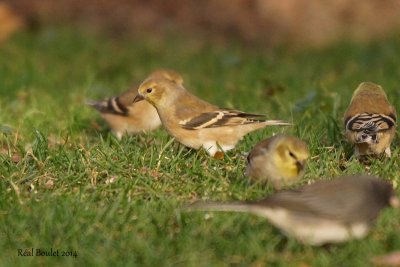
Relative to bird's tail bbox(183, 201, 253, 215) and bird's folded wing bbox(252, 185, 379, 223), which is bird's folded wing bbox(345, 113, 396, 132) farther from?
bird's tail bbox(183, 201, 253, 215)

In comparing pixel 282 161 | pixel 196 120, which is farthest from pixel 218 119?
pixel 282 161

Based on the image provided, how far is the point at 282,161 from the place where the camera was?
763 cm

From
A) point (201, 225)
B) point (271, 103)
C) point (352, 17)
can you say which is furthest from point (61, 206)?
point (352, 17)

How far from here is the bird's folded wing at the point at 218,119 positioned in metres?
9.45

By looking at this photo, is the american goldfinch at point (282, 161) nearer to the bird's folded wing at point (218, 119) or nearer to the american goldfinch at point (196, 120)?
the american goldfinch at point (196, 120)

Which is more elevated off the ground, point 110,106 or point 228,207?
point 228,207

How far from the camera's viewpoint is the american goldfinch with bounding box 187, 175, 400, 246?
6555mm

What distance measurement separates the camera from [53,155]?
8688mm

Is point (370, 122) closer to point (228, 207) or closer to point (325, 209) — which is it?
point (325, 209)

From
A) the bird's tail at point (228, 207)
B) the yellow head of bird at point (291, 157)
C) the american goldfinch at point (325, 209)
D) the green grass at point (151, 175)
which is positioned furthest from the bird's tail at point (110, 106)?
the american goldfinch at point (325, 209)

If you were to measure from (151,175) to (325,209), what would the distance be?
81.0 inches

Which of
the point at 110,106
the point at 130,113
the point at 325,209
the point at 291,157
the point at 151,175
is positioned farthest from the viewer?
the point at 110,106

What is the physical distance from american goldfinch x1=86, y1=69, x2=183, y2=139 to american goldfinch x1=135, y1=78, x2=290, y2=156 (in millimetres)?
1033

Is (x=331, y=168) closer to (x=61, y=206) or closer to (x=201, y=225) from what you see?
(x=201, y=225)
